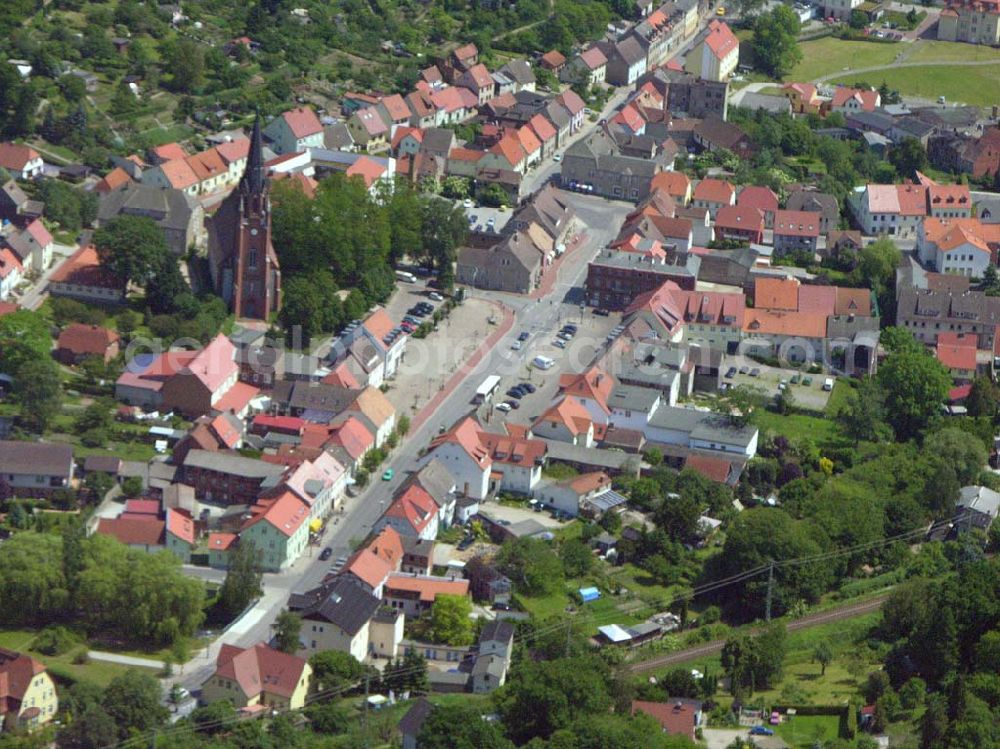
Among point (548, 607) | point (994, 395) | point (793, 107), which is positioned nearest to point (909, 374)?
point (994, 395)

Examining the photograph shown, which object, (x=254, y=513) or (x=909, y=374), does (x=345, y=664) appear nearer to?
(x=254, y=513)

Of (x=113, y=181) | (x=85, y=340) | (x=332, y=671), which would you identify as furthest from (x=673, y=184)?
(x=332, y=671)

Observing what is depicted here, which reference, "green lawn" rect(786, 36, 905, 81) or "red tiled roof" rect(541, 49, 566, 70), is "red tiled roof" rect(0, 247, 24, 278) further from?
"green lawn" rect(786, 36, 905, 81)

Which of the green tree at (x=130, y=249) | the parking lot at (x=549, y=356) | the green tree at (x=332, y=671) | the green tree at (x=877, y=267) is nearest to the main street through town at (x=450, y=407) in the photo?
the parking lot at (x=549, y=356)

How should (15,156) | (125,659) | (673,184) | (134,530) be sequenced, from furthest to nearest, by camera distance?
(673,184) < (15,156) < (134,530) < (125,659)

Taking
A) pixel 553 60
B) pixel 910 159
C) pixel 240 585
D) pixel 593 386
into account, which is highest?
pixel 593 386

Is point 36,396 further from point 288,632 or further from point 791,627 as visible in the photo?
point 791,627

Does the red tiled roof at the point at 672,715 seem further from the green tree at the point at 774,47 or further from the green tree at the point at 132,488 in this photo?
the green tree at the point at 774,47
